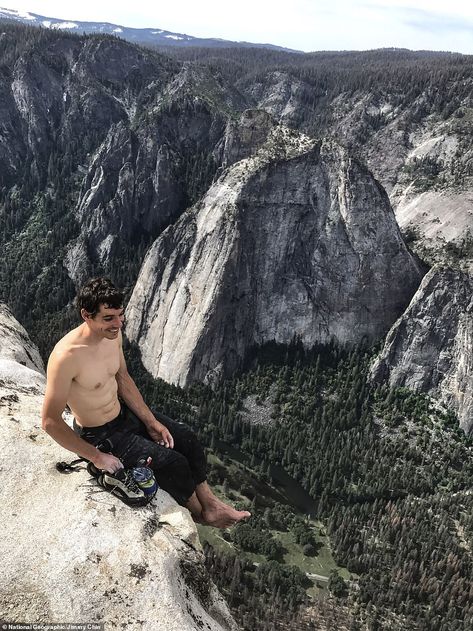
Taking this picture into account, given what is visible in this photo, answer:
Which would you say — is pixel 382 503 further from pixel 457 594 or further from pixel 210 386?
pixel 210 386

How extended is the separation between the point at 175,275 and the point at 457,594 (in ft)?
298

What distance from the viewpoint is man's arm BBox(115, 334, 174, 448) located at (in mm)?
15125

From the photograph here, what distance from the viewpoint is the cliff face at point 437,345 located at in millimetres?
96062

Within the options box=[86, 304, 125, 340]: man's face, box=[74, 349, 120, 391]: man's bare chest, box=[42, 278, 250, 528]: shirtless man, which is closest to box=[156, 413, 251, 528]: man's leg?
box=[42, 278, 250, 528]: shirtless man

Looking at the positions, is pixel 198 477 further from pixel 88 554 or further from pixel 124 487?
pixel 88 554

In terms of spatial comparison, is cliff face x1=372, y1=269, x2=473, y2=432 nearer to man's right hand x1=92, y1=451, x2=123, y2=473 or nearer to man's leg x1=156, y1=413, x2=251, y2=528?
man's leg x1=156, y1=413, x2=251, y2=528

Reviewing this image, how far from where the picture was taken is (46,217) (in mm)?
187250

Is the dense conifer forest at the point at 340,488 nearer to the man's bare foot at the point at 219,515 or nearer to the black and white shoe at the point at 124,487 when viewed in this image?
the man's bare foot at the point at 219,515

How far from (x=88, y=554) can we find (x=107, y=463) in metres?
2.32

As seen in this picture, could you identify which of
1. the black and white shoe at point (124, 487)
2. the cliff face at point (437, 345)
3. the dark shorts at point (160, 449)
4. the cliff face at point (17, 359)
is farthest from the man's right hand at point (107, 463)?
the cliff face at point (437, 345)

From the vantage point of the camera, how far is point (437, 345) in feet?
333

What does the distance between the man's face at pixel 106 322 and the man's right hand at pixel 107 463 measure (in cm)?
336

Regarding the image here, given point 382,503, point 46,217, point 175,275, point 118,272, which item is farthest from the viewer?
point 46,217

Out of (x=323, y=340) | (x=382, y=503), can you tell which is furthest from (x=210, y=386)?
(x=382, y=503)
